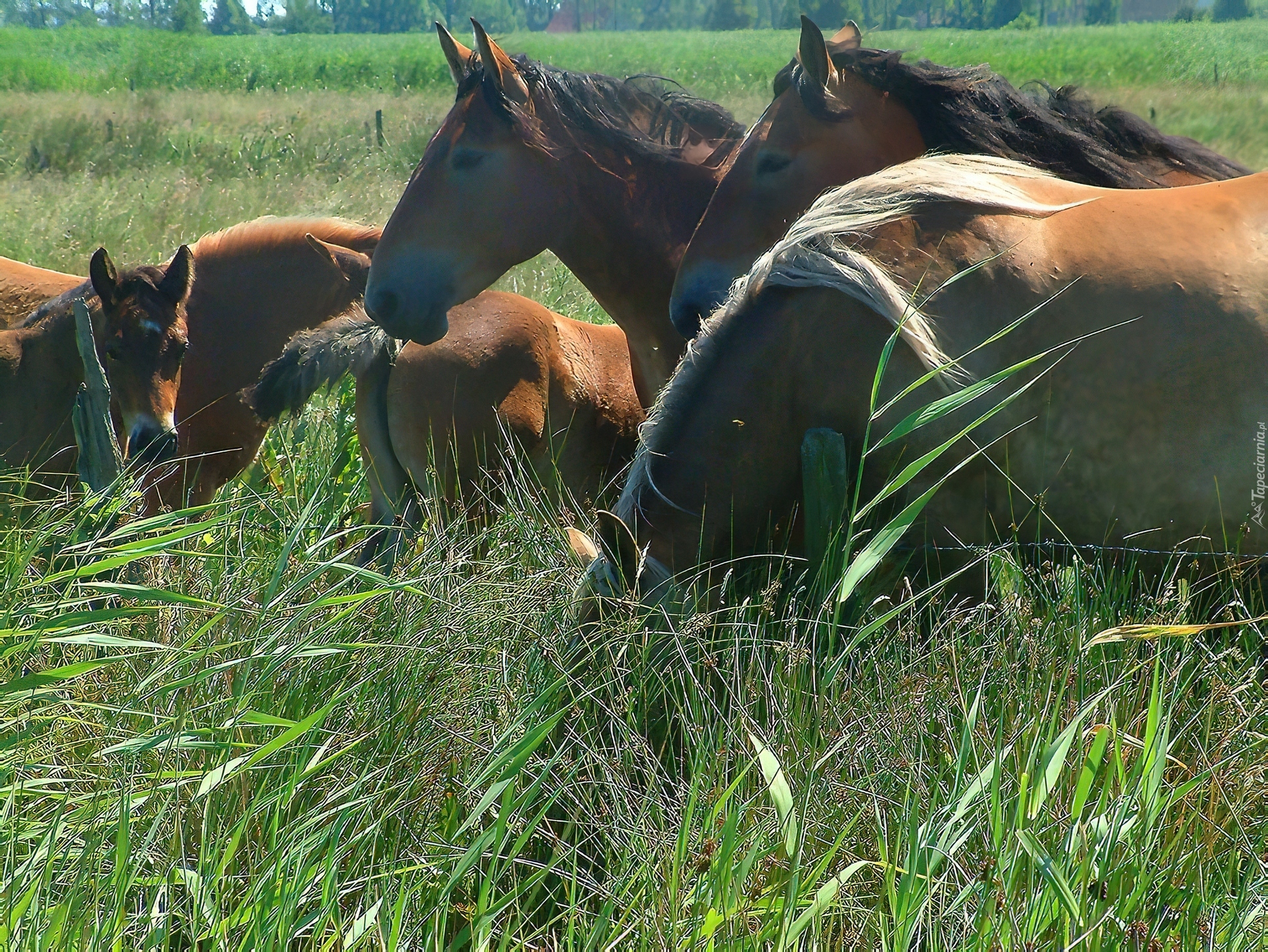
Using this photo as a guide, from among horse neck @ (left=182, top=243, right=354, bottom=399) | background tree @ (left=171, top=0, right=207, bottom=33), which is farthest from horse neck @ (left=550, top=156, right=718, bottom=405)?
background tree @ (left=171, top=0, right=207, bottom=33)

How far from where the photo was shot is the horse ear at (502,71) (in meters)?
3.68

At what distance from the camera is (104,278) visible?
344 cm

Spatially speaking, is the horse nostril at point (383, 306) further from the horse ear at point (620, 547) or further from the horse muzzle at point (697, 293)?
the horse ear at point (620, 547)

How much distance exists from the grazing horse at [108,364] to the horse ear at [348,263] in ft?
1.98

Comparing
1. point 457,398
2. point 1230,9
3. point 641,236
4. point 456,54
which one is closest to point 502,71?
point 456,54

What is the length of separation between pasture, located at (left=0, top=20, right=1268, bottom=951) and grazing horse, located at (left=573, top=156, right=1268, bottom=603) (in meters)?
0.18

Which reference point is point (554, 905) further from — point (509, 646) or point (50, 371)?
point (50, 371)

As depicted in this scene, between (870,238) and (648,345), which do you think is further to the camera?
(648,345)

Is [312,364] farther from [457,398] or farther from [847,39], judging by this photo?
[847,39]

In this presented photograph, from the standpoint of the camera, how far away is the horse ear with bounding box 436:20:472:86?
3.84 meters

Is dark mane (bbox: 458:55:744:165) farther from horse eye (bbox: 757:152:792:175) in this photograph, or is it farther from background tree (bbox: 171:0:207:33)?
background tree (bbox: 171:0:207:33)

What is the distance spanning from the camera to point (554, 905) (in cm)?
191

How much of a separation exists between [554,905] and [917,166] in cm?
207

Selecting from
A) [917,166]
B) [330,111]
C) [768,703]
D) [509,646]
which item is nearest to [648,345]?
[917,166]
